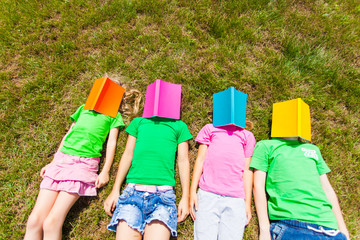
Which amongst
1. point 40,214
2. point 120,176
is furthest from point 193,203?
point 40,214

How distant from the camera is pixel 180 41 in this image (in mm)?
3330

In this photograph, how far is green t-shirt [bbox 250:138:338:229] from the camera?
2.25m

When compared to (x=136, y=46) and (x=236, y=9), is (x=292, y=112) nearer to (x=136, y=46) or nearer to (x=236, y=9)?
(x=236, y=9)

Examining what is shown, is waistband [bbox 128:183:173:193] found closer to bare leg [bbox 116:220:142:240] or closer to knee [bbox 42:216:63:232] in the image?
bare leg [bbox 116:220:142:240]

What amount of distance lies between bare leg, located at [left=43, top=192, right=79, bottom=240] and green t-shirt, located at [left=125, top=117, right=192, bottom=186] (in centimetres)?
76

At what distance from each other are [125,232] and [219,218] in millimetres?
1155

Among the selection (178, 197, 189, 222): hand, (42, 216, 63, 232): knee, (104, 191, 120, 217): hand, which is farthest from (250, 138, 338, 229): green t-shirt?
(42, 216, 63, 232): knee

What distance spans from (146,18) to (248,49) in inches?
75.0

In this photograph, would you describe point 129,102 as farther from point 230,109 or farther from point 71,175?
point 230,109

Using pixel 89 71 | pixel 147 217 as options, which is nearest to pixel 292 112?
pixel 147 217

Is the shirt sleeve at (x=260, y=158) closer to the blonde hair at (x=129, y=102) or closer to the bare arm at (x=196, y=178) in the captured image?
the bare arm at (x=196, y=178)

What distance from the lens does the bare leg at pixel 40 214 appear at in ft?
7.43

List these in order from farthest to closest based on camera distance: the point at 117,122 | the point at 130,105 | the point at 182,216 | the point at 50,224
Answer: the point at 130,105 → the point at 117,122 → the point at 182,216 → the point at 50,224

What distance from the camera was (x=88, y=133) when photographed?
267cm
